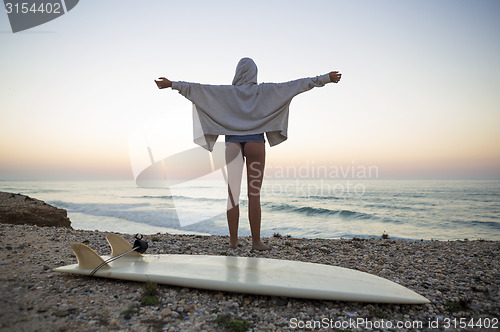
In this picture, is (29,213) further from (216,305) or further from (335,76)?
(335,76)

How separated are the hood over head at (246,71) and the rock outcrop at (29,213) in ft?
19.6

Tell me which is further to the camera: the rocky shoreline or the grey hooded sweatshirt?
the grey hooded sweatshirt

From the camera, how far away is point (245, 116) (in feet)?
13.0

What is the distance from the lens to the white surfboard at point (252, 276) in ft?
7.82

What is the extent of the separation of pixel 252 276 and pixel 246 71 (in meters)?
2.66

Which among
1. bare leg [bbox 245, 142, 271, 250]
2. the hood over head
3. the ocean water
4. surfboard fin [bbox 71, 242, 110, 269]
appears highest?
the hood over head

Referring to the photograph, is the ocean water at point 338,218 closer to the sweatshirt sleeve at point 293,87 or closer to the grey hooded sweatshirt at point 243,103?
the grey hooded sweatshirt at point 243,103

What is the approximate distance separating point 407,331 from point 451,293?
886mm

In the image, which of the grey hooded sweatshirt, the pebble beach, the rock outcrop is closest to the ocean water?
the rock outcrop

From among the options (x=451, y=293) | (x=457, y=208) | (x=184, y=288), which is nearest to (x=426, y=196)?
(x=457, y=208)

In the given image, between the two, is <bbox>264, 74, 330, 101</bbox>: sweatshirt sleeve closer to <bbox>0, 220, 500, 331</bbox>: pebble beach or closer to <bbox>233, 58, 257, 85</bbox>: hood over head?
<bbox>233, 58, 257, 85</bbox>: hood over head

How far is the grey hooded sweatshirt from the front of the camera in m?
3.93

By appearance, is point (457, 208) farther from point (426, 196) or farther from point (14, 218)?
point (14, 218)

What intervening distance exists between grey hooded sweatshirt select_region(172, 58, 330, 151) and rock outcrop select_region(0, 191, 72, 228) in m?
5.38
